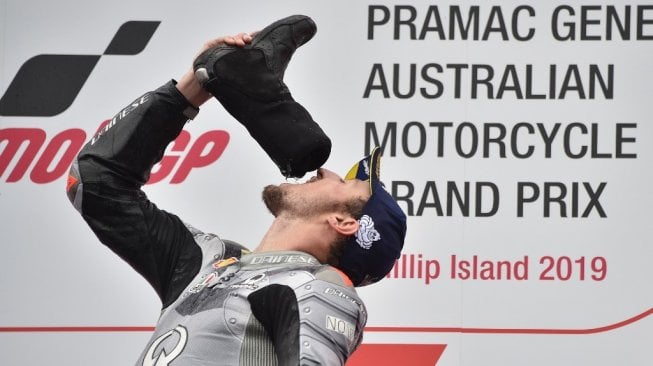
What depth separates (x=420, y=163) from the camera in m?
4.25

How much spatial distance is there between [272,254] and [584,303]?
1.35 meters

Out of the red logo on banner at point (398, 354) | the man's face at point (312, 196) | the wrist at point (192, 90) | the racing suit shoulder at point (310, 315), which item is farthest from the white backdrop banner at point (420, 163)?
the racing suit shoulder at point (310, 315)

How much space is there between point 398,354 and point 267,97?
4.18ft

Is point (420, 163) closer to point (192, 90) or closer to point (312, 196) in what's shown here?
point (312, 196)

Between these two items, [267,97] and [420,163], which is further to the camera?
[420,163]

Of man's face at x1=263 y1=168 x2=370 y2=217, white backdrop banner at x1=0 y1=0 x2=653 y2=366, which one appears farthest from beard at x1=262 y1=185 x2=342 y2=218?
white backdrop banner at x1=0 y1=0 x2=653 y2=366

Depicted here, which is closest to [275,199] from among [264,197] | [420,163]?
[264,197]

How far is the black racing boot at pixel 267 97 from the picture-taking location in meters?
3.14

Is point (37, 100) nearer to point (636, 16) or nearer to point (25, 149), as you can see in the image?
point (25, 149)

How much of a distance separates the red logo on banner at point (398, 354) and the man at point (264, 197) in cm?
93

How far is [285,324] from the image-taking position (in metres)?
2.83

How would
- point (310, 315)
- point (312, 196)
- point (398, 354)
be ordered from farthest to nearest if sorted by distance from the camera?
point (398, 354)
point (312, 196)
point (310, 315)

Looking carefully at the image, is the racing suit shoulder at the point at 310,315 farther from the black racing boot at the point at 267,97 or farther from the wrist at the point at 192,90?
the wrist at the point at 192,90

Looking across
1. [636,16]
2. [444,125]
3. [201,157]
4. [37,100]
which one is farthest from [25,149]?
[636,16]
